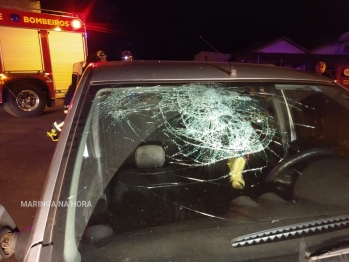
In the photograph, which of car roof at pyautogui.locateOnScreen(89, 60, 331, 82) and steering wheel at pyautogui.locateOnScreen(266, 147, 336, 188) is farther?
steering wheel at pyautogui.locateOnScreen(266, 147, 336, 188)

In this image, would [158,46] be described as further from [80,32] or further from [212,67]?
[212,67]

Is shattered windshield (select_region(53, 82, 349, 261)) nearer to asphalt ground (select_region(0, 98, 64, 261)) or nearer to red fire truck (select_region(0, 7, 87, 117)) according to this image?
asphalt ground (select_region(0, 98, 64, 261))

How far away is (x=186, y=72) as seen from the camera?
1.67 meters

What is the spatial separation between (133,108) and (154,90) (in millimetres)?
235

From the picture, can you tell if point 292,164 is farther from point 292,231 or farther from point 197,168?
point 292,231

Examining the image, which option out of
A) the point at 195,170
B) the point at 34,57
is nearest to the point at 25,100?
the point at 34,57

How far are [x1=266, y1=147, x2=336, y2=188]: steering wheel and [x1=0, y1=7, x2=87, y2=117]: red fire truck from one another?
8.41 meters

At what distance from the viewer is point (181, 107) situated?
194cm

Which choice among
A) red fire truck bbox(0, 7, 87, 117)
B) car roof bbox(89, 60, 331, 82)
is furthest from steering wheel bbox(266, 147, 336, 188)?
red fire truck bbox(0, 7, 87, 117)

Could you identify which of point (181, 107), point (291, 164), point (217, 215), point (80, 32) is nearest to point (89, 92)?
point (181, 107)

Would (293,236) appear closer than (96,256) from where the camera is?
No

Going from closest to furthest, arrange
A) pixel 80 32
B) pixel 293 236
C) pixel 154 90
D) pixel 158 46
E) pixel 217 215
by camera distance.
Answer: pixel 293 236, pixel 217 215, pixel 154 90, pixel 80 32, pixel 158 46

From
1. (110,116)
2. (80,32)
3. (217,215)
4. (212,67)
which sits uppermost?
(80,32)

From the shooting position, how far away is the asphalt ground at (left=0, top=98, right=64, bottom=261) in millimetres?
3695
